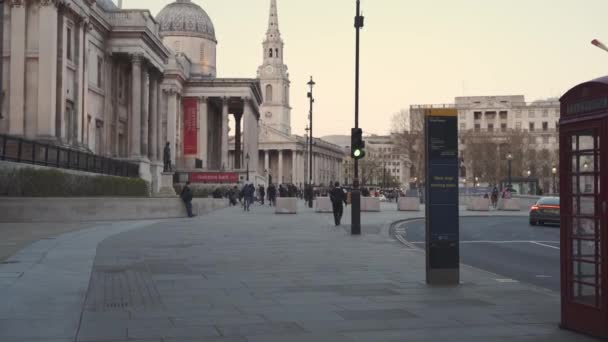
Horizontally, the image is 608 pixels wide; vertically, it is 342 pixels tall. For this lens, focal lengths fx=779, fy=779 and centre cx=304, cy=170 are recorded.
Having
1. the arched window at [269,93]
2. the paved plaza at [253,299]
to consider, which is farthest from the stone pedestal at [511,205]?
the arched window at [269,93]

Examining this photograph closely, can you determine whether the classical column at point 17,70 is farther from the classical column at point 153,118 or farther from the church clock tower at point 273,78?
the church clock tower at point 273,78

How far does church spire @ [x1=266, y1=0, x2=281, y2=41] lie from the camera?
178 m

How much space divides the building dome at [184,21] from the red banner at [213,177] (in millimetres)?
26678

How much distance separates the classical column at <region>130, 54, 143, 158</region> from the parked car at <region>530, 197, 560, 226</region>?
34.6m

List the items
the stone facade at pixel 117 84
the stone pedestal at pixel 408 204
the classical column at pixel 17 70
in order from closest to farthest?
the classical column at pixel 17 70, the stone facade at pixel 117 84, the stone pedestal at pixel 408 204

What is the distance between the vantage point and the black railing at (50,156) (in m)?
32.8

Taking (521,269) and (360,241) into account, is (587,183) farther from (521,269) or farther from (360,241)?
(360,241)

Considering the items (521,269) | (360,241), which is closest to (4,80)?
(360,241)

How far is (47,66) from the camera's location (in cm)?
4219

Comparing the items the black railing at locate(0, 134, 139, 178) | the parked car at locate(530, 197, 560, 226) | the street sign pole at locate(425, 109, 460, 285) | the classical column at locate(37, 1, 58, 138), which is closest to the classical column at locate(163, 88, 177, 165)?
the black railing at locate(0, 134, 139, 178)

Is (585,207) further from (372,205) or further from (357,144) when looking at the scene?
(372,205)

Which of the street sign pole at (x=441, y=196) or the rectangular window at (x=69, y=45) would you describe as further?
the rectangular window at (x=69, y=45)

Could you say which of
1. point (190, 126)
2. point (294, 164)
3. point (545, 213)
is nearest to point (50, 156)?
point (545, 213)

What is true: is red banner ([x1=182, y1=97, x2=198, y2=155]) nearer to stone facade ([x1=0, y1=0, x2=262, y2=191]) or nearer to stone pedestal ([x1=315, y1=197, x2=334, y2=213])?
stone facade ([x1=0, y1=0, x2=262, y2=191])
